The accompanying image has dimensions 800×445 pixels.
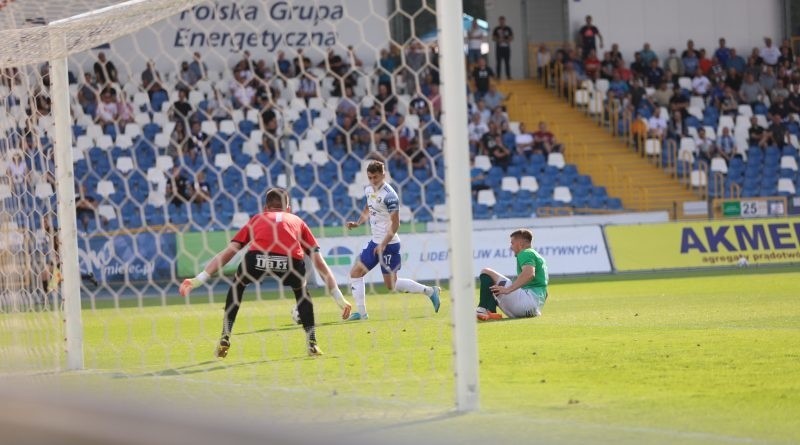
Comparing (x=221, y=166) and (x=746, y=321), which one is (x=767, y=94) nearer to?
(x=221, y=166)

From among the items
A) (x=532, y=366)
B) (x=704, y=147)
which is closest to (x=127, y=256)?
(x=532, y=366)

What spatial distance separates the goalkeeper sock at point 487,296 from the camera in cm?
1345

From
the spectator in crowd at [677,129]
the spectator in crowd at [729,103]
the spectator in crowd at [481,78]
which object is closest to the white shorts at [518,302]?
the spectator in crowd at [481,78]

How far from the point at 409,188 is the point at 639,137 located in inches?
350

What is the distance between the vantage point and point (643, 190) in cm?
3050

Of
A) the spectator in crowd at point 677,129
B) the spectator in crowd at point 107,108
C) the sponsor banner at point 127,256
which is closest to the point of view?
the spectator in crowd at point 107,108

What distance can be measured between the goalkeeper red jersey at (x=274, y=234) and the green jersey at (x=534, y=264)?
3.56 metres

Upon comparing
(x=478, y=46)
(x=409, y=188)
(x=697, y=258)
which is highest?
(x=478, y=46)

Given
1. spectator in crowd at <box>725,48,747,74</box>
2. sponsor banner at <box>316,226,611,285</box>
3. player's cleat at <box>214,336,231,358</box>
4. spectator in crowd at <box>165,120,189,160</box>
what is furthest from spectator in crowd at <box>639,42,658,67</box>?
player's cleat at <box>214,336,231,358</box>

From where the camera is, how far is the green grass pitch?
243 inches

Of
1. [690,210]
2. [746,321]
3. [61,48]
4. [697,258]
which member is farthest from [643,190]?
[61,48]

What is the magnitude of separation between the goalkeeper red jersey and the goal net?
1.12 ft

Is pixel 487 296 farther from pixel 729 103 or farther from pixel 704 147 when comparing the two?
pixel 729 103

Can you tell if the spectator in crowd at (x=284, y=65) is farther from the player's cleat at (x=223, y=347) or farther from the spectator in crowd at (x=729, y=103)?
the player's cleat at (x=223, y=347)
